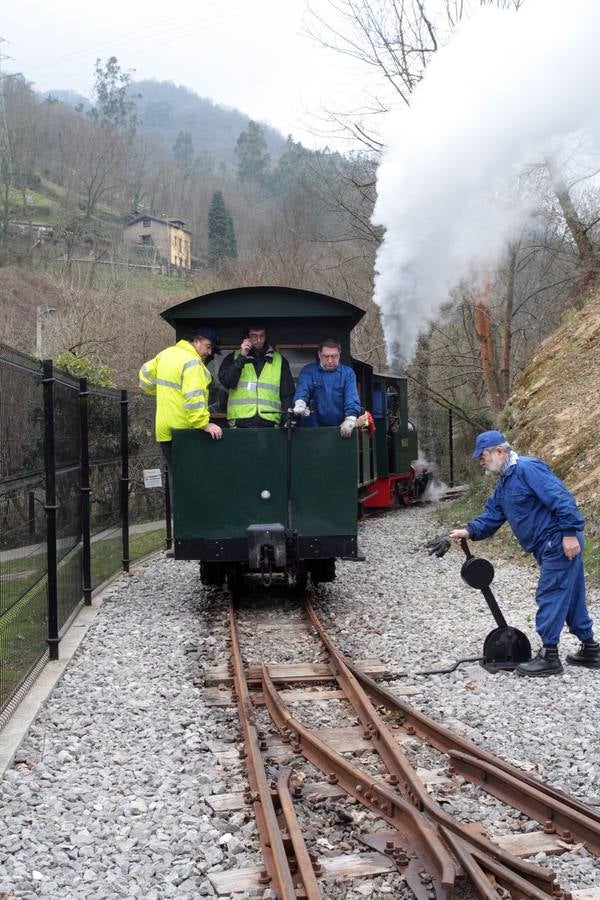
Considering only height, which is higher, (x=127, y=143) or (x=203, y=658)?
(x=127, y=143)

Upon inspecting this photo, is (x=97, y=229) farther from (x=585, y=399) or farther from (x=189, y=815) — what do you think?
(x=189, y=815)

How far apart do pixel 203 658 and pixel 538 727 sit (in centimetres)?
280

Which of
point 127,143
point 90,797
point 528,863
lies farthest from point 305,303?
point 127,143

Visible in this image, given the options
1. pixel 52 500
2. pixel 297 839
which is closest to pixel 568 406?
pixel 52 500

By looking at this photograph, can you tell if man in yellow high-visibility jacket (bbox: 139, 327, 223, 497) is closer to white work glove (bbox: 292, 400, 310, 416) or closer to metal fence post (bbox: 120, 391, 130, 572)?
white work glove (bbox: 292, 400, 310, 416)

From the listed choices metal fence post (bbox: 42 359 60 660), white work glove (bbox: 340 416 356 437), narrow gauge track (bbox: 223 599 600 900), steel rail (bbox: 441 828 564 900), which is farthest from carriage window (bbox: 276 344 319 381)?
steel rail (bbox: 441 828 564 900)

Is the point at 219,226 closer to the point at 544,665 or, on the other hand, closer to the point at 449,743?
the point at 544,665

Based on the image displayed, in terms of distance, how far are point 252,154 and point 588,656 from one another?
110 meters

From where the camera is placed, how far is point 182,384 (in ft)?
27.1

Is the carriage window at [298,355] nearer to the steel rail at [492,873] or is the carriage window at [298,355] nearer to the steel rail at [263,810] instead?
the steel rail at [263,810]

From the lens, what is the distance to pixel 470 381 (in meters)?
24.7

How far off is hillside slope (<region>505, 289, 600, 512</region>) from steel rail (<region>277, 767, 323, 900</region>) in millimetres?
7607

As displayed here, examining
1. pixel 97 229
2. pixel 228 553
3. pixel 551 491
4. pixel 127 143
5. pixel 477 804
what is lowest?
pixel 477 804

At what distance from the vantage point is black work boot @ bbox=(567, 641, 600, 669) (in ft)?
20.9
